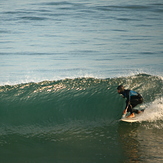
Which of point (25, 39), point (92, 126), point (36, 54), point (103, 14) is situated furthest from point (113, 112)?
point (103, 14)

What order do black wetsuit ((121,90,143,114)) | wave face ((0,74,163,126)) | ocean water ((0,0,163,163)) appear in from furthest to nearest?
wave face ((0,74,163,126)), black wetsuit ((121,90,143,114)), ocean water ((0,0,163,163))

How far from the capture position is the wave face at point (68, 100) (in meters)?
8.22

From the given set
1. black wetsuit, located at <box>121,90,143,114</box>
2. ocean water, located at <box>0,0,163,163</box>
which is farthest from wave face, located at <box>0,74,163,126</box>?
black wetsuit, located at <box>121,90,143,114</box>

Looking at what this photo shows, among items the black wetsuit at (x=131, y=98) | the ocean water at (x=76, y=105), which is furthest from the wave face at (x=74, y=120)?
the black wetsuit at (x=131, y=98)

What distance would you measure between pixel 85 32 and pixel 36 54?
25.9ft

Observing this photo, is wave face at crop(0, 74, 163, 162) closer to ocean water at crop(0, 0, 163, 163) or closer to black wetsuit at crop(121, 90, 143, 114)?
ocean water at crop(0, 0, 163, 163)

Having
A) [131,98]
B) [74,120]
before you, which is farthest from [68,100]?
[131,98]

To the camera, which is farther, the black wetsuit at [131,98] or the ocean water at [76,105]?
the black wetsuit at [131,98]

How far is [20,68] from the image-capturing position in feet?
54.8

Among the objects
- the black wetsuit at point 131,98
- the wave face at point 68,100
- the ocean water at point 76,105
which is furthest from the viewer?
the wave face at point 68,100

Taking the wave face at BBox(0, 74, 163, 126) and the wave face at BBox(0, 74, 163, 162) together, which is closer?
the wave face at BBox(0, 74, 163, 162)

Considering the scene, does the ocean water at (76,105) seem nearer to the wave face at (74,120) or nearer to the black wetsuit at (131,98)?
the wave face at (74,120)

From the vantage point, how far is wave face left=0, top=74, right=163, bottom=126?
8219 mm

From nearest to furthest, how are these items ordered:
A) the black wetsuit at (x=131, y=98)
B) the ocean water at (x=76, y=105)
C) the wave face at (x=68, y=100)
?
the ocean water at (x=76, y=105) → the black wetsuit at (x=131, y=98) → the wave face at (x=68, y=100)
